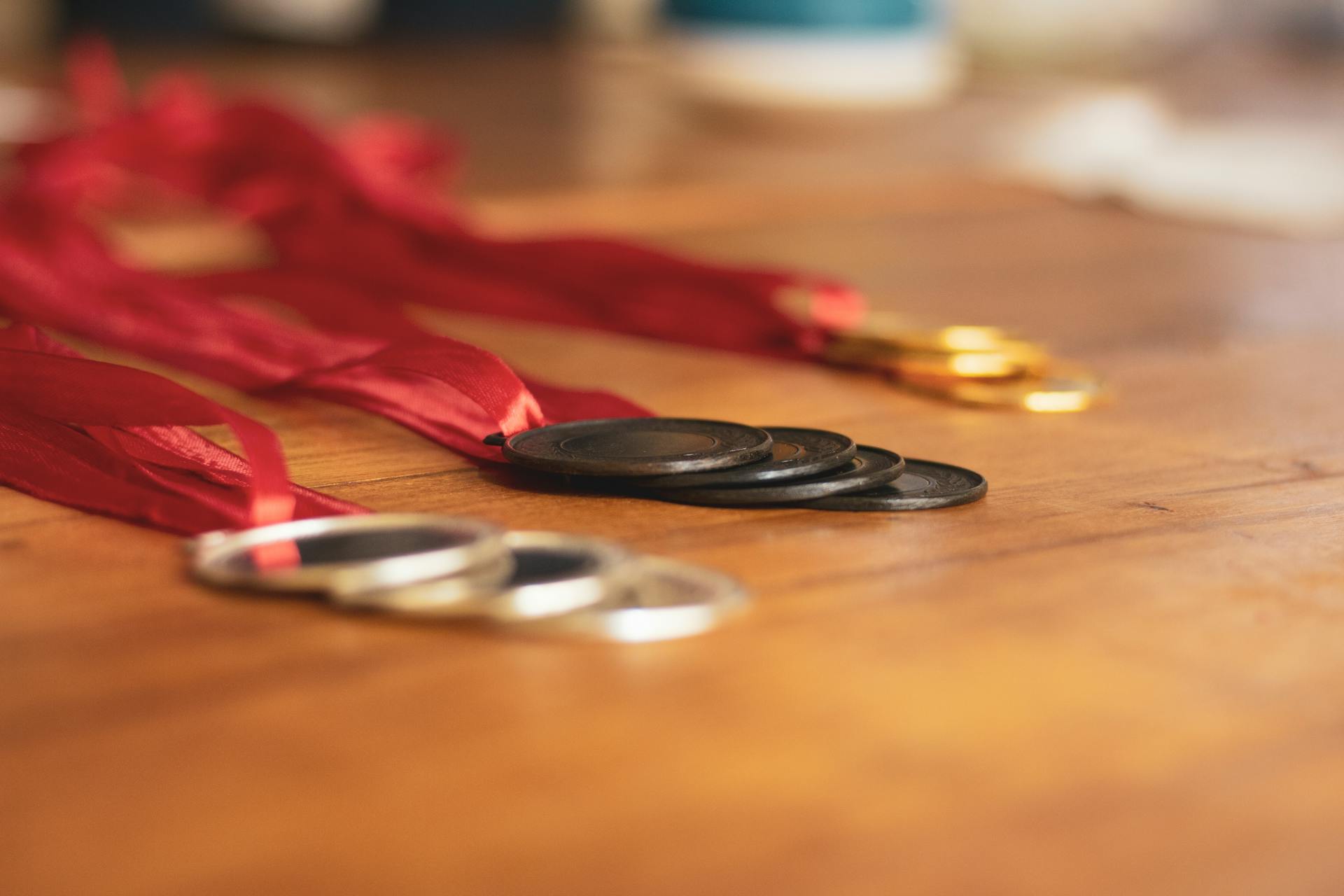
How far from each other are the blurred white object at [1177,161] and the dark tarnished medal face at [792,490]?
3.69 feet

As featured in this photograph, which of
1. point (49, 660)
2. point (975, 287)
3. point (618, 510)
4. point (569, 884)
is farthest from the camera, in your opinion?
point (975, 287)

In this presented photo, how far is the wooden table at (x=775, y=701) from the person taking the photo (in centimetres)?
35

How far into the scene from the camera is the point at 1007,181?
5.79 feet

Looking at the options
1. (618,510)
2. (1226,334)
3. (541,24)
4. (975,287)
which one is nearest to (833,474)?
(618,510)

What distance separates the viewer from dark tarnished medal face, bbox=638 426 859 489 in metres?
0.58

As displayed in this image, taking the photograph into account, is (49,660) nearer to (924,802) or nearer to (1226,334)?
(924,802)

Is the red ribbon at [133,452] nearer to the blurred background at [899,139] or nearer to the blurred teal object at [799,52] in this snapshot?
the blurred background at [899,139]

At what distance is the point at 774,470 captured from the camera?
58 cm

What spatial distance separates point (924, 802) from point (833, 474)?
9.4 inches

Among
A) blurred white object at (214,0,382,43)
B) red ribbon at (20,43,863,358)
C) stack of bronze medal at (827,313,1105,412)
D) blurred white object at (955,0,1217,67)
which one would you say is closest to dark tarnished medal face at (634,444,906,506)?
stack of bronze medal at (827,313,1105,412)

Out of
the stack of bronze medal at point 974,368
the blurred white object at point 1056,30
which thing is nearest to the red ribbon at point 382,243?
the stack of bronze medal at point 974,368

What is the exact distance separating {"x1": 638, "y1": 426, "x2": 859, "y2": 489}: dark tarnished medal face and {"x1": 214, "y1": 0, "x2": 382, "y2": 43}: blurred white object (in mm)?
3875

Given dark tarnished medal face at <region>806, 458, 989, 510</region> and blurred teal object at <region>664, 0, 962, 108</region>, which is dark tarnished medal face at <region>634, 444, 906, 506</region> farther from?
blurred teal object at <region>664, 0, 962, 108</region>

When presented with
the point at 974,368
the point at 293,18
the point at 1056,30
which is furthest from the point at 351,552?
the point at 293,18
